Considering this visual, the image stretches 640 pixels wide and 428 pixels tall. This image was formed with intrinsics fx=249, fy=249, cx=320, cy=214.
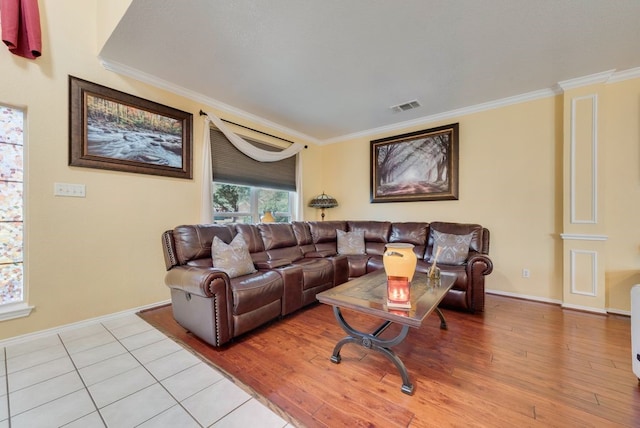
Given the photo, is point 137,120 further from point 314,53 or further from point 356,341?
point 356,341

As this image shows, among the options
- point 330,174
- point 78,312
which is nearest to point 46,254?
point 78,312

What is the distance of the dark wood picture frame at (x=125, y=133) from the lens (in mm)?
2342

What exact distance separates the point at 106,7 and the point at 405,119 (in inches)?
147

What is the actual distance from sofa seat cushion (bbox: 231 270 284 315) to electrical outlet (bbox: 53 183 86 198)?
1680 mm

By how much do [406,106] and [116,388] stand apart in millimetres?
4098

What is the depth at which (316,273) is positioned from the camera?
9.32 feet

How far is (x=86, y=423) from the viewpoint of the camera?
1.27m

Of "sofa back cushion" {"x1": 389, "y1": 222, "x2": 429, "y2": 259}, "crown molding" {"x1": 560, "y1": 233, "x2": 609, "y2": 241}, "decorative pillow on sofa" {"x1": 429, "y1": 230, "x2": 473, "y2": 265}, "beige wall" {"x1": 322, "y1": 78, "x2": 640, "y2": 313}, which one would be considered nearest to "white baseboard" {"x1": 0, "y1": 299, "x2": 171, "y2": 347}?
"sofa back cushion" {"x1": 389, "y1": 222, "x2": 429, "y2": 259}

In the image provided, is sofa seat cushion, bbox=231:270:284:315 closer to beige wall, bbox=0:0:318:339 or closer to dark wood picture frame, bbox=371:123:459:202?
beige wall, bbox=0:0:318:339

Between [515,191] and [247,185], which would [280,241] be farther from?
[515,191]

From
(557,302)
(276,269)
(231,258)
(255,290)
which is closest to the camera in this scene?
(255,290)

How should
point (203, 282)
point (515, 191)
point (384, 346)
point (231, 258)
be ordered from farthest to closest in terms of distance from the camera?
point (515, 191)
point (231, 258)
point (203, 282)
point (384, 346)

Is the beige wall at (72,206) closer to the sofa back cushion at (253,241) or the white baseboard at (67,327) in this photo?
the white baseboard at (67,327)

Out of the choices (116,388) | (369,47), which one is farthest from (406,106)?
(116,388)
